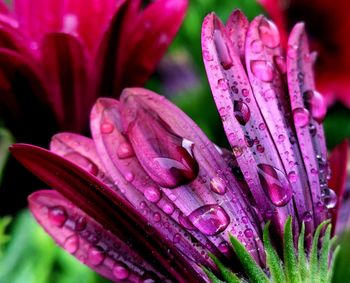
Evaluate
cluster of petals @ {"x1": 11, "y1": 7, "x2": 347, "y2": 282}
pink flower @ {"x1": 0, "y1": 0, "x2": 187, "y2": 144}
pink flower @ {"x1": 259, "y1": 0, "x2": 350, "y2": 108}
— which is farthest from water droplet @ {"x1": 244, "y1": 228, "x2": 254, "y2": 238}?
pink flower @ {"x1": 259, "y1": 0, "x2": 350, "y2": 108}

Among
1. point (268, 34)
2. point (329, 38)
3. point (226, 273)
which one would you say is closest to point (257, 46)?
point (268, 34)

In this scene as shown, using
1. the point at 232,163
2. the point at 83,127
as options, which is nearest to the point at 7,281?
the point at 83,127

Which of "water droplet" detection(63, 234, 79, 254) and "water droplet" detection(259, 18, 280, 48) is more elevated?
"water droplet" detection(259, 18, 280, 48)

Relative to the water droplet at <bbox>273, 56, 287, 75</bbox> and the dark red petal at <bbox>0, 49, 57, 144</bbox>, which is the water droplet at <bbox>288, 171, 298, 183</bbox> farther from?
the dark red petal at <bbox>0, 49, 57, 144</bbox>

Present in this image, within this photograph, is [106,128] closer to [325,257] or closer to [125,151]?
[125,151]

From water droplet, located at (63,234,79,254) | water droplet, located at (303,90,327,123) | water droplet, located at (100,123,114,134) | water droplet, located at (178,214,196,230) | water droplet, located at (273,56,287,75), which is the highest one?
water droplet, located at (273,56,287,75)
